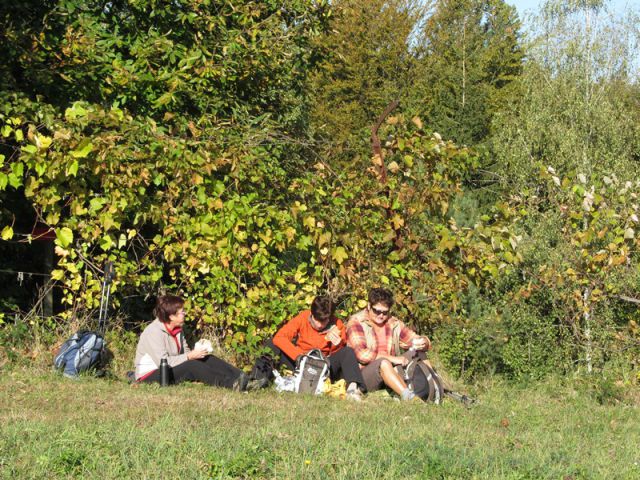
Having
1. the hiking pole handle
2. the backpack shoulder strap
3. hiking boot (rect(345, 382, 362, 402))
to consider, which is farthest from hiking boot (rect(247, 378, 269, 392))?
the hiking pole handle

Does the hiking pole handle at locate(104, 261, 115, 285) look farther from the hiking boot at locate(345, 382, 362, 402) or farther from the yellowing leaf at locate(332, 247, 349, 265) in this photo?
the hiking boot at locate(345, 382, 362, 402)

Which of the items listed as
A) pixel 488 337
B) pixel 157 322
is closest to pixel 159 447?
pixel 157 322

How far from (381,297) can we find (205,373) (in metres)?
1.76

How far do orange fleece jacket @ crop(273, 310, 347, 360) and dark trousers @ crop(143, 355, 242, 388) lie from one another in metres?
0.60

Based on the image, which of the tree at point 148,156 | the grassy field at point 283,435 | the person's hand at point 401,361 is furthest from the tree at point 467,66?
the grassy field at point 283,435

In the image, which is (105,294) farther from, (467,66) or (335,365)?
(467,66)

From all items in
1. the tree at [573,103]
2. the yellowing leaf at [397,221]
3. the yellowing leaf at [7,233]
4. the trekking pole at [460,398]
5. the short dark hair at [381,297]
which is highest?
the tree at [573,103]

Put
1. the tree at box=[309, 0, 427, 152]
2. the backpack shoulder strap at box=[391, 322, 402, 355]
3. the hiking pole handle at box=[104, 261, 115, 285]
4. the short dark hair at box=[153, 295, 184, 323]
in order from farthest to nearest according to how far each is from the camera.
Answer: the tree at box=[309, 0, 427, 152], the backpack shoulder strap at box=[391, 322, 402, 355], the hiking pole handle at box=[104, 261, 115, 285], the short dark hair at box=[153, 295, 184, 323]

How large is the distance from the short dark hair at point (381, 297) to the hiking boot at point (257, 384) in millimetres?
1244

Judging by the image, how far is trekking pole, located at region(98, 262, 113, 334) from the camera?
8.63m

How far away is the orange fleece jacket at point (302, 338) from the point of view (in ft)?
27.9

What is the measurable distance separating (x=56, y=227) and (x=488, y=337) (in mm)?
4586

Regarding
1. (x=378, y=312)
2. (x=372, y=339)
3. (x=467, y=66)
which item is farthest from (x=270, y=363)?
(x=467, y=66)

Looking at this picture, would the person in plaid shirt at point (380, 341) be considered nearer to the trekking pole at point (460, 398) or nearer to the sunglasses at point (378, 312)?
the sunglasses at point (378, 312)
